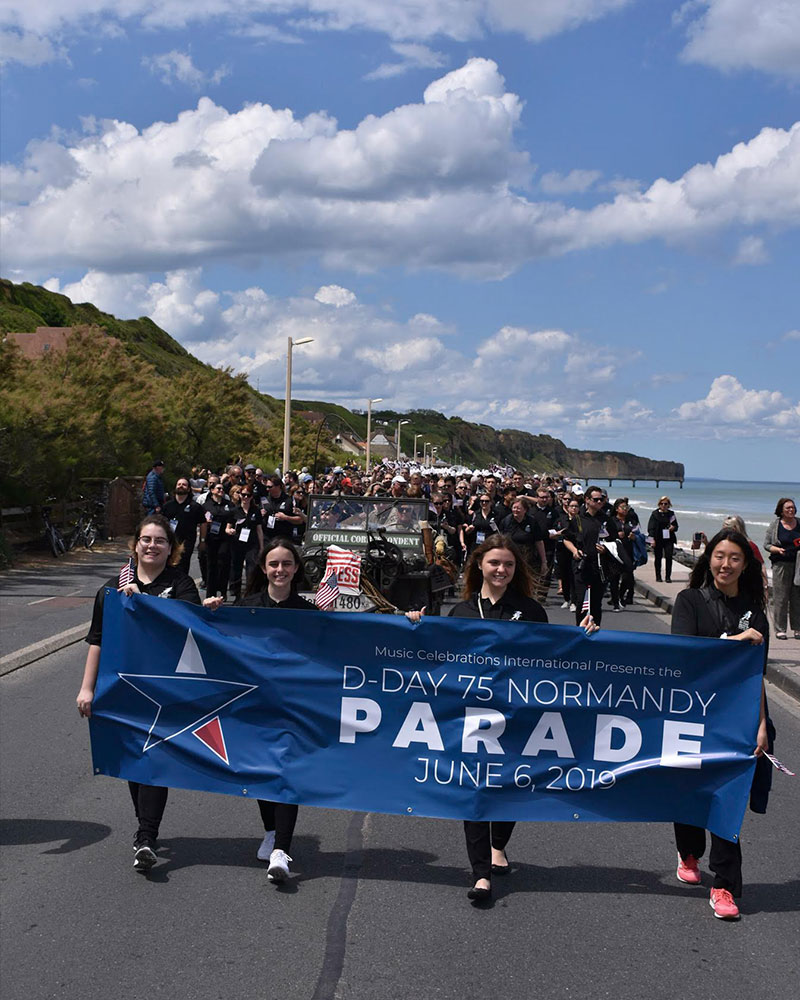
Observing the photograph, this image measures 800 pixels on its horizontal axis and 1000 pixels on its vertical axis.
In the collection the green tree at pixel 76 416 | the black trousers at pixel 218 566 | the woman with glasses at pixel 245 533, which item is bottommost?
the black trousers at pixel 218 566

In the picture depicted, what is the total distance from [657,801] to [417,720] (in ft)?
3.94

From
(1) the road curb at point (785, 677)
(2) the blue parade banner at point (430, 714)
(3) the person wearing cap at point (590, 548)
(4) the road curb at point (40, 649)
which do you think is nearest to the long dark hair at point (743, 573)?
(2) the blue parade banner at point (430, 714)

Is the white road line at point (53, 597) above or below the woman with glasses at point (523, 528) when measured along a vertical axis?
below

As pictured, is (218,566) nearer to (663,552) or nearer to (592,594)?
(592,594)

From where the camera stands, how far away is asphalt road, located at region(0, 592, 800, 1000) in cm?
454

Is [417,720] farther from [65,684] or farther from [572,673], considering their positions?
[65,684]

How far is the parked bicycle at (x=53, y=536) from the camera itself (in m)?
25.8

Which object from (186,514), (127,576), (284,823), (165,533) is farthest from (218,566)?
(284,823)

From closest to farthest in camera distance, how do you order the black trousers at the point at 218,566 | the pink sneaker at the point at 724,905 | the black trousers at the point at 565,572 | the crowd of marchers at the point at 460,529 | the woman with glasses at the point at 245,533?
the pink sneaker at the point at 724,905
the crowd of marchers at the point at 460,529
the woman with glasses at the point at 245,533
the black trousers at the point at 218,566
the black trousers at the point at 565,572

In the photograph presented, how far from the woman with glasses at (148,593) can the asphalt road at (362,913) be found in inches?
8.3

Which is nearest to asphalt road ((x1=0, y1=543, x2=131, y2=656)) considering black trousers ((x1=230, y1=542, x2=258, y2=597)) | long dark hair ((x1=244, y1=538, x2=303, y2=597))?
black trousers ((x1=230, y1=542, x2=258, y2=597))

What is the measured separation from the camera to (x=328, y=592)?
12.5 metres

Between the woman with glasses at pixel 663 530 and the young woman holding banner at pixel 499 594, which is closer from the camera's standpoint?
the young woman holding banner at pixel 499 594

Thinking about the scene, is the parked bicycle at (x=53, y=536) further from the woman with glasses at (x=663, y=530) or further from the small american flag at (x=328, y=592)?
the small american flag at (x=328, y=592)
